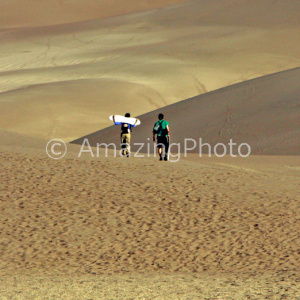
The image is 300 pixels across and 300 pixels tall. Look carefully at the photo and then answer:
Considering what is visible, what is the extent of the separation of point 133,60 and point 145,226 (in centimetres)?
3224

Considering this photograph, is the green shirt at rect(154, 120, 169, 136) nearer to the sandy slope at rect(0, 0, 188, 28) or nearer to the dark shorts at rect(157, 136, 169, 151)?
the dark shorts at rect(157, 136, 169, 151)

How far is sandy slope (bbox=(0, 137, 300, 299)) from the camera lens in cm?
718

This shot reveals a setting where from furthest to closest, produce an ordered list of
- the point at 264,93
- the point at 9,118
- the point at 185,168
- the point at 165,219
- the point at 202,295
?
the point at 9,118
the point at 264,93
the point at 185,168
the point at 165,219
the point at 202,295

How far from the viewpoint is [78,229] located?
29.6ft

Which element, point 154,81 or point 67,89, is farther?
point 154,81

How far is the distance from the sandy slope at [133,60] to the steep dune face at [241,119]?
115 inches

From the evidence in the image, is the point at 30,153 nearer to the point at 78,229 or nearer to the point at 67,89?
the point at 78,229

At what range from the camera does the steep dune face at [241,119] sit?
20250 mm

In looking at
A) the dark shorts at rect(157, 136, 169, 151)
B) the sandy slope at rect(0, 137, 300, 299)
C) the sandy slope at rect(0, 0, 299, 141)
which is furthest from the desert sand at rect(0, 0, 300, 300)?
the dark shorts at rect(157, 136, 169, 151)

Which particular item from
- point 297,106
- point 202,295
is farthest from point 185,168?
point 297,106

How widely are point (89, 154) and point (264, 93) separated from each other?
36.8ft

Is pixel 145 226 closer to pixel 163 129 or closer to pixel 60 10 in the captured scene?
pixel 163 129

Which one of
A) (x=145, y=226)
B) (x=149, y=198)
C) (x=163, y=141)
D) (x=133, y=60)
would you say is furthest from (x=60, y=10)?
(x=145, y=226)

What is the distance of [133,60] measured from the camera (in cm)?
4075
